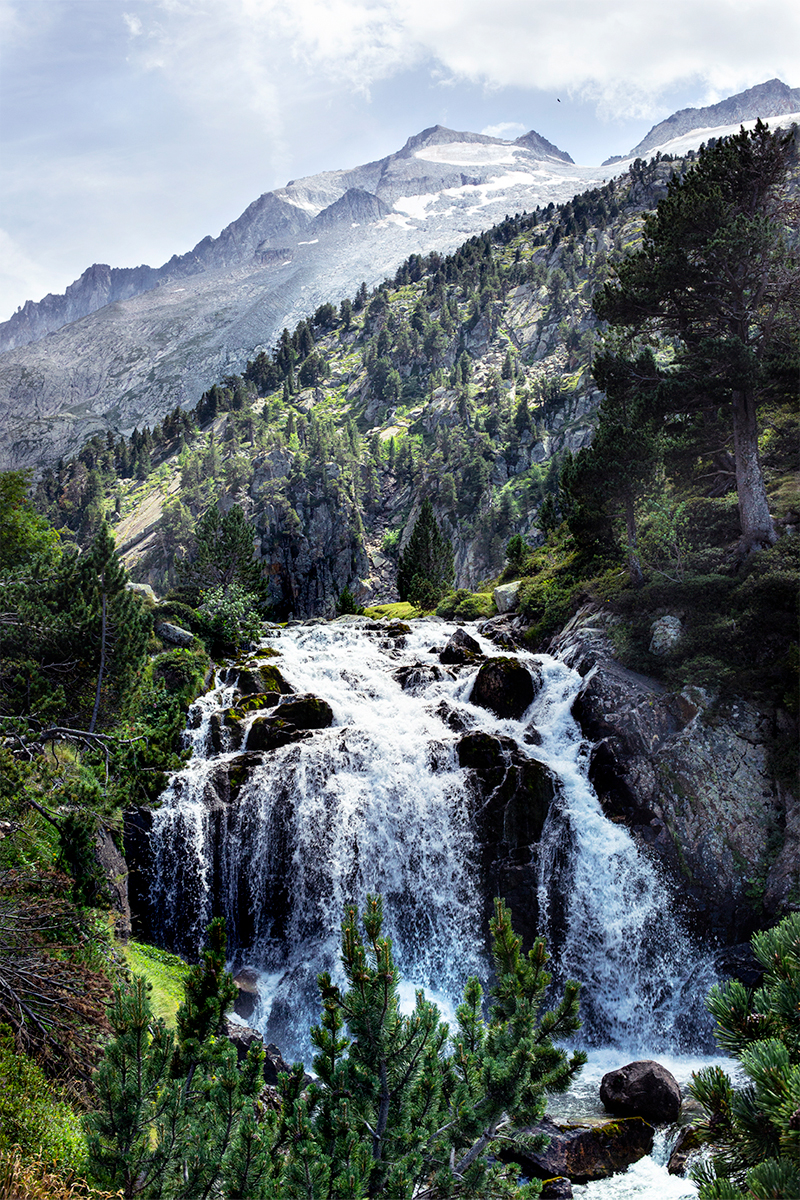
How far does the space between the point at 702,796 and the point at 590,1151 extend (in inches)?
410

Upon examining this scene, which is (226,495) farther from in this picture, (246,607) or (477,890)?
(477,890)

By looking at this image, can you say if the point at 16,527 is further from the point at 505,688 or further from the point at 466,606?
the point at 505,688

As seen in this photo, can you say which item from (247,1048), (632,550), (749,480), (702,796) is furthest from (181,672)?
(749,480)

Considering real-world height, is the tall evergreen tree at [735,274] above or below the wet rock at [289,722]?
above

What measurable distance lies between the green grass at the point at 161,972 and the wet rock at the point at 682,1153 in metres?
10.6

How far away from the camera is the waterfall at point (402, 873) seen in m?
18.9

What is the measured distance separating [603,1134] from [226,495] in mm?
118734

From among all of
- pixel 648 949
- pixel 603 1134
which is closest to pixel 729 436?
pixel 648 949

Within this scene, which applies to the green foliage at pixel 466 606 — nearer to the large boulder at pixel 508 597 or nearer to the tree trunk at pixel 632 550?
the large boulder at pixel 508 597

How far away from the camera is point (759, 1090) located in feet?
13.0

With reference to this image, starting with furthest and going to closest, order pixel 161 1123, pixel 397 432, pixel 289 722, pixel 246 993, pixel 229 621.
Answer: pixel 397 432 < pixel 229 621 < pixel 289 722 < pixel 246 993 < pixel 161 1123

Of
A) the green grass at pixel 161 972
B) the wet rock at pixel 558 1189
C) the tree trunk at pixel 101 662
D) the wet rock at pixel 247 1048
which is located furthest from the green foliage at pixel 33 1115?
the tree trunk at pixel 101 662

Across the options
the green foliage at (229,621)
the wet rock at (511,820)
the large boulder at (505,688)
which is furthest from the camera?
the green foliage at (229,621)

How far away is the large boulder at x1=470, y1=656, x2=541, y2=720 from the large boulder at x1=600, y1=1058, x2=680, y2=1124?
1348cm
